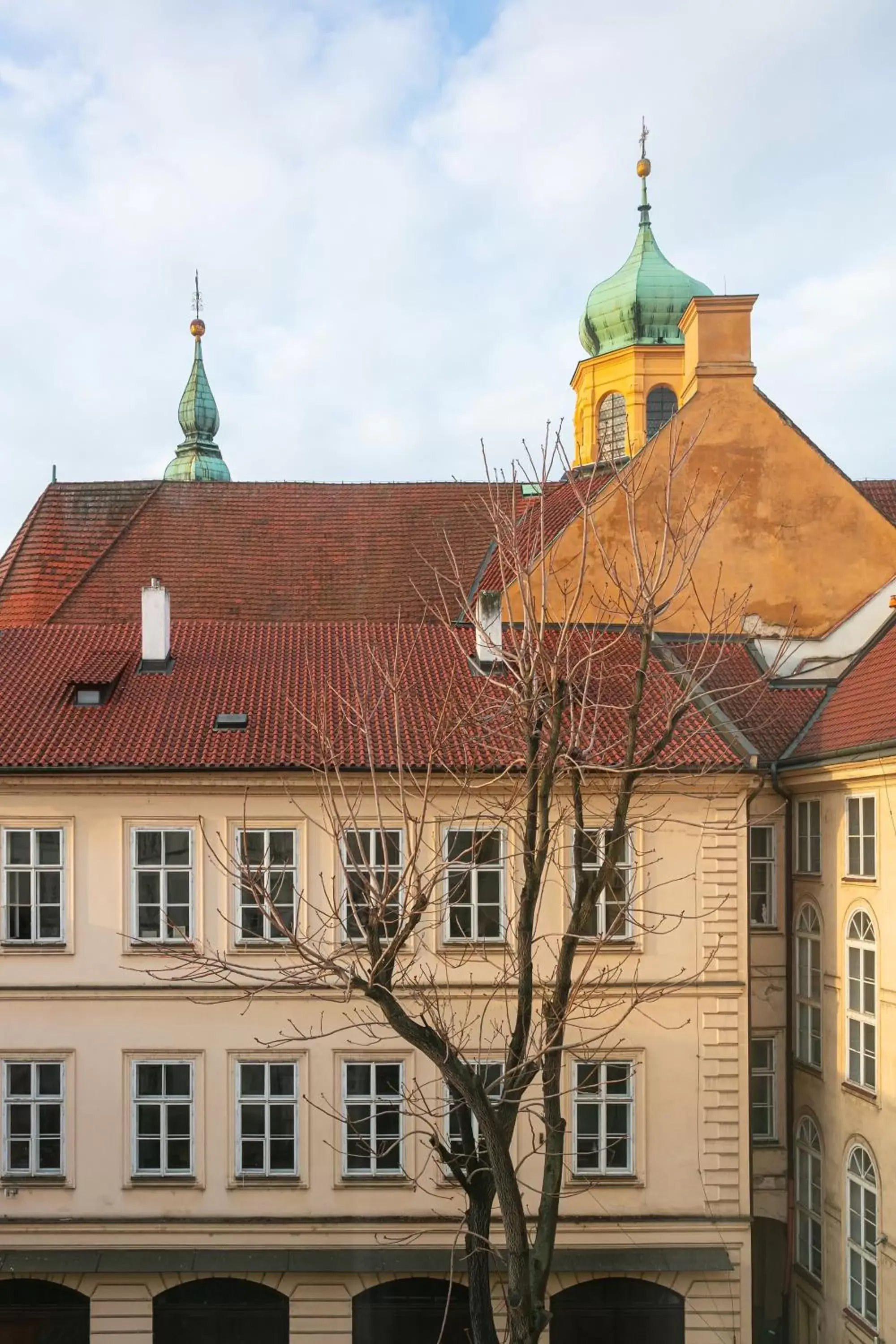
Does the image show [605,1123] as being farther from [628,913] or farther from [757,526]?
[757,526]

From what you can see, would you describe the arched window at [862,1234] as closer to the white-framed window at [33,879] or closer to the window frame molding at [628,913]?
the window frame molding at [628,913]

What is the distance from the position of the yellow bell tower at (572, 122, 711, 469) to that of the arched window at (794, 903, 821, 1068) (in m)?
17.3

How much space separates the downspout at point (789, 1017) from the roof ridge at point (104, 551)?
1371 cm

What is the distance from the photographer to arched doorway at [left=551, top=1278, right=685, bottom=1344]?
15.7 metres

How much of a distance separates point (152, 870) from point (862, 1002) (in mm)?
9149

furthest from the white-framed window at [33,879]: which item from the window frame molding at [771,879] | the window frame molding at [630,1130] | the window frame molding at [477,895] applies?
the window frame molding at [771,879]

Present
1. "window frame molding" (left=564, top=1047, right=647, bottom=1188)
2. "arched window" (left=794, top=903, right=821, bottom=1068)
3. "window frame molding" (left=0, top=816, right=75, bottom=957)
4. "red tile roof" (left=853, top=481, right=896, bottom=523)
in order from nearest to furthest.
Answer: "window frame molding" (left=564, top=1047, right=647, bottom=1188) < "window frame molding" (left=0, top=816, right=75, bottom=957) < "arched window" (left=794, top=903, right=821, bottom=1068) < "red tile roof" (left=853, top=481, right=896, bottom=523)

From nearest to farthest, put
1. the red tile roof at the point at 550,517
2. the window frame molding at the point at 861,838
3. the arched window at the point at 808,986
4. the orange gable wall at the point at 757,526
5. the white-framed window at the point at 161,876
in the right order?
the window frame molding at the point at 861,838, the white-framed window at the point at 161,876, the arched window at the point at 808,986, the red tile roof at the point at 550,517, the orange gable wall at the point at 757,526

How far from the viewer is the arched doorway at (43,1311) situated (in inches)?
619

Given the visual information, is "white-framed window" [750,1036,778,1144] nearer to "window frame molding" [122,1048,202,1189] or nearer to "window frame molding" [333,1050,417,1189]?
"window frame molding" [333,1050,417,1189]

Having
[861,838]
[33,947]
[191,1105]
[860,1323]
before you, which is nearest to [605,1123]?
[860,1323]

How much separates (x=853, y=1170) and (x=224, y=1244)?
7.94 meters

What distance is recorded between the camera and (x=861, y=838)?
15516 mm

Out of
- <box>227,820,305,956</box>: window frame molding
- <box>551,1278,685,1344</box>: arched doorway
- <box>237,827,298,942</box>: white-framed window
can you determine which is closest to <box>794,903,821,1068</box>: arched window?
<box>551,1278,685,1344</box>: arched doorway
